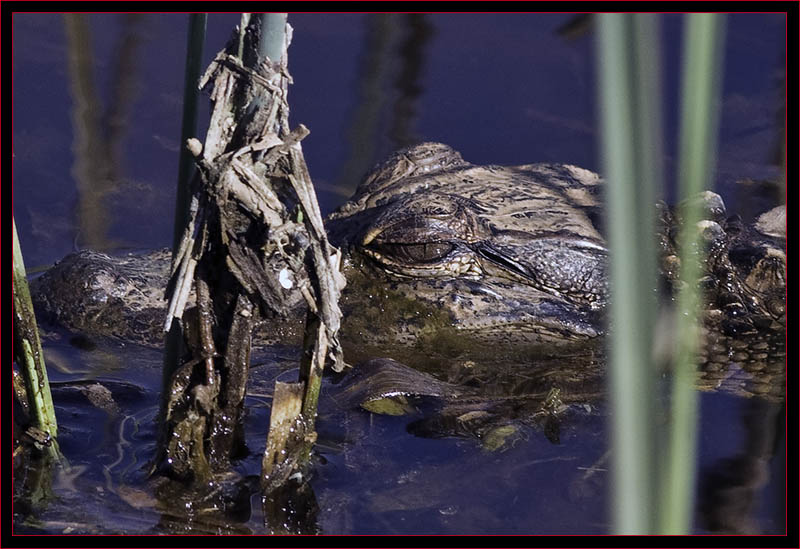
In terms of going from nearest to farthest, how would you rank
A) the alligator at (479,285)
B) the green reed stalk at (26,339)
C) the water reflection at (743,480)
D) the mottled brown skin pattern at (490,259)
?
the green reed stalk at (26,339)
the water reflection at (743,480)
the alligator at (479,285)
the mottled brown skin pattern at (490,259)

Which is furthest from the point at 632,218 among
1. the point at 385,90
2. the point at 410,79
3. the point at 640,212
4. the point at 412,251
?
the point at 410,79

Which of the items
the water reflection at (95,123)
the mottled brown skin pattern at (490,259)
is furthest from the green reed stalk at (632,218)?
the water reflection at (95,123)

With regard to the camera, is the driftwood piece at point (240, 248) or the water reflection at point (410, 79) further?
the water reflection at point (410, 79)

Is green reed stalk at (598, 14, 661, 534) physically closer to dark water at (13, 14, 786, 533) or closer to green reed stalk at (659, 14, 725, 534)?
green reed stalk at (659, 14, 725, 534)

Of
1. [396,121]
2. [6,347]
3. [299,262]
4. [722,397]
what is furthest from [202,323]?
[396,121]

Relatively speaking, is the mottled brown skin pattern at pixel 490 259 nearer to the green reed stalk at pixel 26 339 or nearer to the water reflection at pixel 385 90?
the green reed stalk at pixel 26 339

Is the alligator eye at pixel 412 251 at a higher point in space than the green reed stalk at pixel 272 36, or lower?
lower

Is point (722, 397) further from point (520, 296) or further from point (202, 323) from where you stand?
point (202, 323)

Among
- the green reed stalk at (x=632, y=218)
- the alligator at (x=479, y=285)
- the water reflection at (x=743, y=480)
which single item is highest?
the green reed stalk at (x=632, y=218)

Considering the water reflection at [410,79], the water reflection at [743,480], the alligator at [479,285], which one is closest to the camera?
the water reflection at [743,480]
